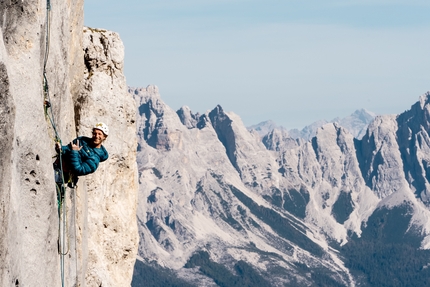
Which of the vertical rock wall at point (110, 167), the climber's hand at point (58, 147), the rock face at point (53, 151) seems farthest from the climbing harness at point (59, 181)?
the vertical rock wall at point (110, 167)

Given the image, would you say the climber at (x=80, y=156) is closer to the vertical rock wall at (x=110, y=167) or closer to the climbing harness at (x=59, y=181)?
the climbing harness at (x=59, y=181)

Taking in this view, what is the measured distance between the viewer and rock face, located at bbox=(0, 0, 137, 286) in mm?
16328

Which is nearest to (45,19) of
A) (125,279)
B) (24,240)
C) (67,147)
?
(67,147)

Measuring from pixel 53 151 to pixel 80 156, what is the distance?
3.48 ft

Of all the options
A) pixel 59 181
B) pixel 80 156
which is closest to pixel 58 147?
pixel 59 181

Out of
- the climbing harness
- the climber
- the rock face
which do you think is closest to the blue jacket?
the climber

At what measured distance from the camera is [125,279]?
3091 centimetres

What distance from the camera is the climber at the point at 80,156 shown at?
2122 centimetres

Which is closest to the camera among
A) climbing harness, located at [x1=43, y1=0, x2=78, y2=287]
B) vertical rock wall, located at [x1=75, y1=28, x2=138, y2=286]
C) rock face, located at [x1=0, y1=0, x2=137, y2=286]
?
rock face, located at [x1=0, y1=0, x2=137, y2=286]

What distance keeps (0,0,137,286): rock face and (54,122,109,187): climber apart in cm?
49

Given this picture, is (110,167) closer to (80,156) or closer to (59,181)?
(80,156)

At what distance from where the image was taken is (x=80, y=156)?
21.8 metres

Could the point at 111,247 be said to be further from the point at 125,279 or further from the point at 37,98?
the point at 37,98

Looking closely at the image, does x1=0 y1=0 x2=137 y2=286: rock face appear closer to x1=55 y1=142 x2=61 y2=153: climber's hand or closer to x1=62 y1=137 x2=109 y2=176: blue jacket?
x1=55 y1=142 x2=61 y2=153: climber's hand
